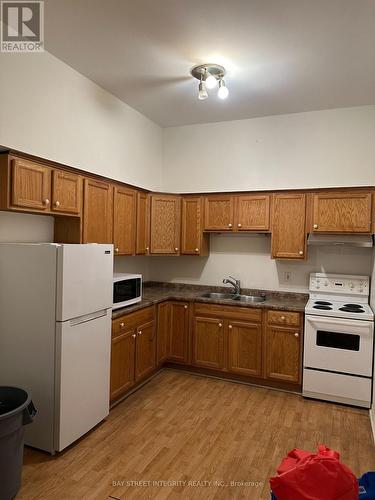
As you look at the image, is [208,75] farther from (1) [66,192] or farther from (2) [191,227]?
(2) [191,227]

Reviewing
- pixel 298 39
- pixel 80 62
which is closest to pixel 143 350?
pixel 80 62

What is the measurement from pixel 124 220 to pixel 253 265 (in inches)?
65.1

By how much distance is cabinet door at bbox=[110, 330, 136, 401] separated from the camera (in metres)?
3.04

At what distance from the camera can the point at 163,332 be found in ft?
12.7

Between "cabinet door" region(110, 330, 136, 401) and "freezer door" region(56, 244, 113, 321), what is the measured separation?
0.50 metres

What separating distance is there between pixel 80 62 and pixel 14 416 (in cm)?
266

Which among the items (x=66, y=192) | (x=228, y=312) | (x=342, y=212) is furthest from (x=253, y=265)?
(x=66, y=192)

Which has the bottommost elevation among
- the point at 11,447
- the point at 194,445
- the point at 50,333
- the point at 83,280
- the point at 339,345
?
the point at 194,445

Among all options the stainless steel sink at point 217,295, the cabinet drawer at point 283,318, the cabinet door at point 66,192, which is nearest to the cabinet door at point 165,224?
the stainless steel sink at point 217,295

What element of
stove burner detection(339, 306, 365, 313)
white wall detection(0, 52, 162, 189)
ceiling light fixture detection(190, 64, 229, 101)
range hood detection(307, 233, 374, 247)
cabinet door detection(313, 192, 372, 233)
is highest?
ceiling light fixture detection(190, 64, 229, 101)

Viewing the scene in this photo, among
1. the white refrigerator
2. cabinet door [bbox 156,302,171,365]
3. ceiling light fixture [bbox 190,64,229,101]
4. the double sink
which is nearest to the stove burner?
the double sink

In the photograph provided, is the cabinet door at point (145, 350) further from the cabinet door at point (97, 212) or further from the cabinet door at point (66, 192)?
the cabinet door at point (66, 192)

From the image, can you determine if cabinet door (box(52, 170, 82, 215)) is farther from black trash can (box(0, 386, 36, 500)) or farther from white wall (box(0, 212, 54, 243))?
black trash can (box(0, 386, 36, 500))

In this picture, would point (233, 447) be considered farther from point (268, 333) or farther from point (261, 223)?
point (261, 223)
